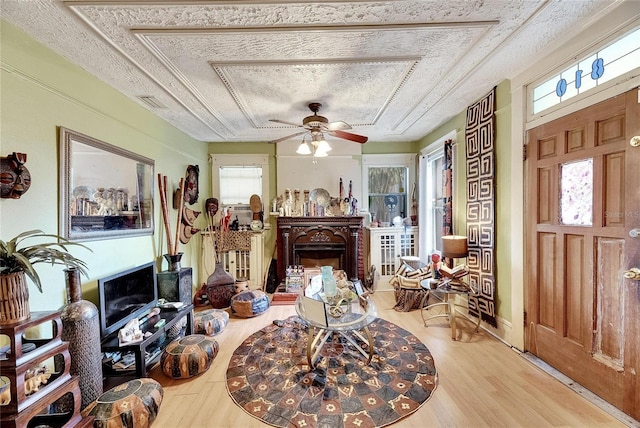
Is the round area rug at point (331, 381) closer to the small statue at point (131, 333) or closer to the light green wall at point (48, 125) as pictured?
→ the small statue at point (131, 333)

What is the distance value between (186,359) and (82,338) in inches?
29.3

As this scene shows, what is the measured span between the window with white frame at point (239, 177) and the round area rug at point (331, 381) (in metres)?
2.71

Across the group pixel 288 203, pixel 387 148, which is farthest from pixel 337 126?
pixel 387 148

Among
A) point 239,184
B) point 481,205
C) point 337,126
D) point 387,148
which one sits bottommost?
point 481,205

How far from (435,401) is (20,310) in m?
2.59

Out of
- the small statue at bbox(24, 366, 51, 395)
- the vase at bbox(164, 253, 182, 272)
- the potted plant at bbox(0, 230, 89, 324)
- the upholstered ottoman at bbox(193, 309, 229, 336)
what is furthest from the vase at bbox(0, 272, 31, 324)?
the vase at bbox(164, 253, 182, 272)

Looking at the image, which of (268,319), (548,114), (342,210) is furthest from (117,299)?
(548,114)

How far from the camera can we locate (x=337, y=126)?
269 centimetres

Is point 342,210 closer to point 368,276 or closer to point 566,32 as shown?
point 368,276

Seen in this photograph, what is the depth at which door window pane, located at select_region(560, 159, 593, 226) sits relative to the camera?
1881 millimetres

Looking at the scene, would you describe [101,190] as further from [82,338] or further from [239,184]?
[239,184]

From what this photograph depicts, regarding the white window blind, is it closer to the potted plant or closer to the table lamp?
the table lamp

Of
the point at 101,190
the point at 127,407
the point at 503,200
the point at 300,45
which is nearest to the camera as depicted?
the point at 127,407

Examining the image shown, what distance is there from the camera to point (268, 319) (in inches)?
132
